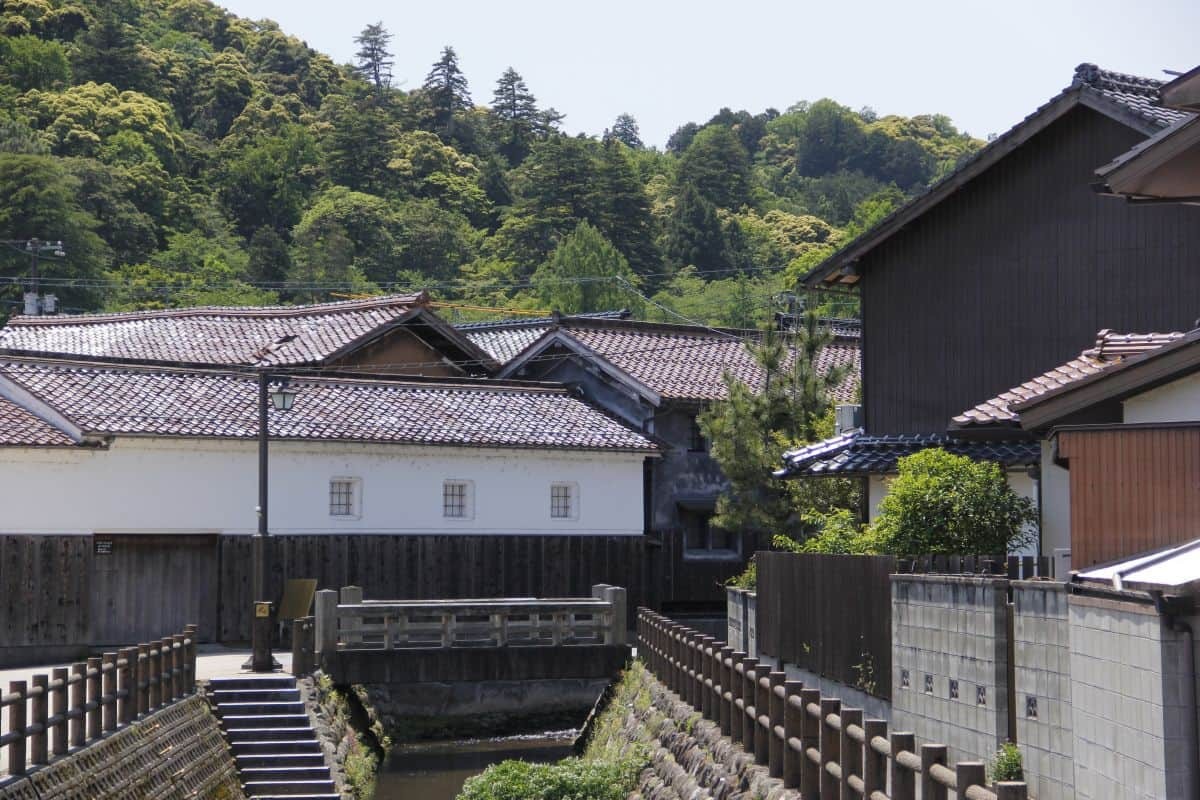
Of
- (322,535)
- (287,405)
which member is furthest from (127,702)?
(322,535)

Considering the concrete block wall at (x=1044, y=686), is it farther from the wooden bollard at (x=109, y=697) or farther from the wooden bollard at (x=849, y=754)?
the wooden bollard at (x=109, y=697)

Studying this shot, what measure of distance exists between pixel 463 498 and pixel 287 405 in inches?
343

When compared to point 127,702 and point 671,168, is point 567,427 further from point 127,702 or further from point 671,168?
point 671,168

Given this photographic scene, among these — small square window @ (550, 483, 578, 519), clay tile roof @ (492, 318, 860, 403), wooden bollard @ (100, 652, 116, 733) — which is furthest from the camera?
clay tile roof @ (492, 318, 860, 403)

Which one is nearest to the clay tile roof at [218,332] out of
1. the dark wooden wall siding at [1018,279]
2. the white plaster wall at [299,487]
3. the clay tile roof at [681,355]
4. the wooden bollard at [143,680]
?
the clay tile roof at [681,355]

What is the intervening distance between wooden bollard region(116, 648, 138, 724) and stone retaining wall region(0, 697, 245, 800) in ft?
0.65

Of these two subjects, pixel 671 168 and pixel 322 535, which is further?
pixel 671 168

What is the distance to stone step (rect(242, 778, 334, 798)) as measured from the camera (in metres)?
23.5

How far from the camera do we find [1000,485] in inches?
845

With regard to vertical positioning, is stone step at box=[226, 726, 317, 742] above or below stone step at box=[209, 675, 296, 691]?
below

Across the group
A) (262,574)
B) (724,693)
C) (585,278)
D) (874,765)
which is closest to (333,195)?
(585,278)

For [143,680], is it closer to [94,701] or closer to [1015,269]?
[94,701]

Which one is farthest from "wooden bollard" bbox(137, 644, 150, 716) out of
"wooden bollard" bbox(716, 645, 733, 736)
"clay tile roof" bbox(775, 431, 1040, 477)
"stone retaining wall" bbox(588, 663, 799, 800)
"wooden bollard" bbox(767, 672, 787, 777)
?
"clay tile roof" bbox(775, 431, 1040, 477)

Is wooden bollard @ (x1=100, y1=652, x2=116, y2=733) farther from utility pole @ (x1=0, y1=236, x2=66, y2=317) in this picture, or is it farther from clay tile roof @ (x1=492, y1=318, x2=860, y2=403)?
utility pole @ (x1=0, y1=236, x2=66, y2=317)
